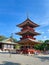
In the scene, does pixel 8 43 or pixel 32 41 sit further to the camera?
pixel 8 43

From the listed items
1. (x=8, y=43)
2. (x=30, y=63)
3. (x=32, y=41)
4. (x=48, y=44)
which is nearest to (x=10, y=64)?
(x=30, y=63)

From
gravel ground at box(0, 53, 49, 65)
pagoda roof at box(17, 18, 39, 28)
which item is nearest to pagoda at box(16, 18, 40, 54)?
pagoda roof at box(17, 18, 39, 28)

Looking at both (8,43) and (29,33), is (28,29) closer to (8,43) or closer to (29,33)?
(29,33)

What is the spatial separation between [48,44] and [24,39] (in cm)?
2208

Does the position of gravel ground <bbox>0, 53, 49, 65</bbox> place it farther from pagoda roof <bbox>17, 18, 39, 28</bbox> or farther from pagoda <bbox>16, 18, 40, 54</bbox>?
pagoda roof <bbox>17, 18, 39, 28</bbox>

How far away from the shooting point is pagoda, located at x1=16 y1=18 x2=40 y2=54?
140 ft

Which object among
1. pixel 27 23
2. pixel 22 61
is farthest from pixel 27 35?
pixel 22 61

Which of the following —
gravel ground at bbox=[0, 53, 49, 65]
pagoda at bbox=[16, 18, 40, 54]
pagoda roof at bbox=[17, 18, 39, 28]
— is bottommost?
gravel ground at bbox=[0, 53, 49, 65]

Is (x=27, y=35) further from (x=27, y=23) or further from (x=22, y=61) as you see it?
(x=22, y=61)

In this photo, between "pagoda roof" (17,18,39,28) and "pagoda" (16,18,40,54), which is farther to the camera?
"pagoda roof" (17,18,39,28)

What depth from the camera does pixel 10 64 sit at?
2356 cm

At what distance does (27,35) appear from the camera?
1786 inches

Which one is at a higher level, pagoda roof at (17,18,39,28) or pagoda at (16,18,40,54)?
pagoda roof at (17,18,39,28)

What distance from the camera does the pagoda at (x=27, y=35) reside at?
42.7 metres
